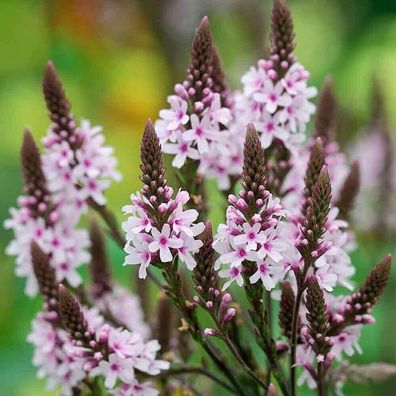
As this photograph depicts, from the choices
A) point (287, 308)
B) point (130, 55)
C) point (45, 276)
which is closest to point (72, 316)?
point (45, 276)

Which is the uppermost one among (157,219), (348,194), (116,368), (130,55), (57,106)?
(130,55)

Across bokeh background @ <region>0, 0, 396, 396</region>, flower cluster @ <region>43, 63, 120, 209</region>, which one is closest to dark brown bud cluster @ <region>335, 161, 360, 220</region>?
flower cluster @ <region>43, 63, 120, 209</region>

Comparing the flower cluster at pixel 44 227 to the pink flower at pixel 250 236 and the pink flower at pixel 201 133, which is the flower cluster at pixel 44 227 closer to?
the pink flower at pixel 201 133

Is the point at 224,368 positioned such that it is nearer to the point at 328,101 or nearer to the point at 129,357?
the point at 129,357

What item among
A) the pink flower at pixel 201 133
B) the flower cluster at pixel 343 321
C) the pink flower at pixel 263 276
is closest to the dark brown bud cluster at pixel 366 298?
the flower cluster at pixel 343 321

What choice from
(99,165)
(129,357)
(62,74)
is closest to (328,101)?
(99,165)

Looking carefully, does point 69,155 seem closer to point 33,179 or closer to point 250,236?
point 33,179
